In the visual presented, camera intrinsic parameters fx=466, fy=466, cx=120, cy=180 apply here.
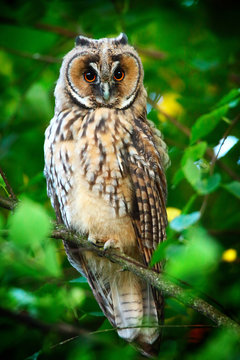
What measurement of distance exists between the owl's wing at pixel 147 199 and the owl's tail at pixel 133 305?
11 centimetres

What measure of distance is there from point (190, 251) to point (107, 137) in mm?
1713

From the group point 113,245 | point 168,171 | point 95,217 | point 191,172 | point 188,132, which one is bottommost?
point 113,245

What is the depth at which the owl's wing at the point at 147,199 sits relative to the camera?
8.36 ft

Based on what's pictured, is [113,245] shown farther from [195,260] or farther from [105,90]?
[195,260]

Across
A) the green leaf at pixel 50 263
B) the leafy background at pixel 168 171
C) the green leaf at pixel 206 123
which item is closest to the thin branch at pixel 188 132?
the leafy background at pixel 168 171

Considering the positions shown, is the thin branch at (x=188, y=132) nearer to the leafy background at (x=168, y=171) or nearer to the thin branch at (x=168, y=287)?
the leafy background at (x=168, y=171)

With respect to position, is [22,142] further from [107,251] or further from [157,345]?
[157,345]

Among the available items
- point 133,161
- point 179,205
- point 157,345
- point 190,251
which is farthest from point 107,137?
point 190,251

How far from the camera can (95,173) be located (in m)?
2.50

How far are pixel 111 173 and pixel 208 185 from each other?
1300 mm

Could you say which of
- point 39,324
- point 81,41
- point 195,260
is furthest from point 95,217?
point 195,260

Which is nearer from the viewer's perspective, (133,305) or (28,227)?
(28,227)

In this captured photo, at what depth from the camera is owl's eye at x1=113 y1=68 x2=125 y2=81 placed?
2704mm

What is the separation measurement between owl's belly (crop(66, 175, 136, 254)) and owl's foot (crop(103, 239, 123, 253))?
0.9 inches
